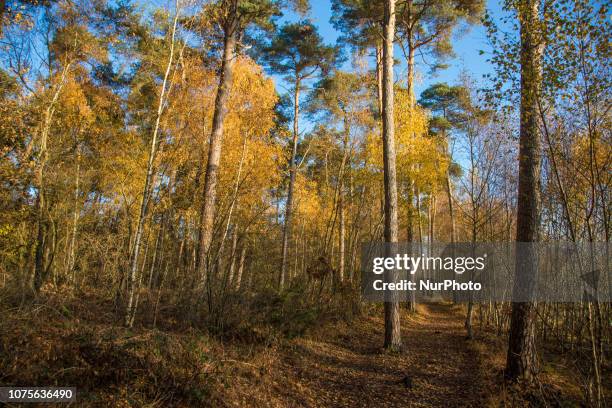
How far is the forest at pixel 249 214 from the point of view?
12.7 feet

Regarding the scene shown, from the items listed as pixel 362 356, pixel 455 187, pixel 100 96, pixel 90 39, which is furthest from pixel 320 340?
pixel 455 187

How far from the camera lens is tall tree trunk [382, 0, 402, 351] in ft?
23.6

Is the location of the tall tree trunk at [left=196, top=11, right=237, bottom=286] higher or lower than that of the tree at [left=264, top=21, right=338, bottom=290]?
lower

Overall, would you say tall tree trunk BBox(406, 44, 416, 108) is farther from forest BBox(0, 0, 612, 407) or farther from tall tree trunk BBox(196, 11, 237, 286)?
tall tree trunk BBox(196, 11, 237, 286)

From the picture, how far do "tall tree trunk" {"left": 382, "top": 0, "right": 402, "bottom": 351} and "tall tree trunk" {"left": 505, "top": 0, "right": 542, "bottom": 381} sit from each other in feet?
8.04

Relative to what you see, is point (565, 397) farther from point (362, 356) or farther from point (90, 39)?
point (90, 39)

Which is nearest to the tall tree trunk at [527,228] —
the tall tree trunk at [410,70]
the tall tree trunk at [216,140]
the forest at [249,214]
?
the forest at [249,214]

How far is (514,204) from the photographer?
422 inches

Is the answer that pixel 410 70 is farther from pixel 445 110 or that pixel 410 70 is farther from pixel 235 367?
pixel 235 367

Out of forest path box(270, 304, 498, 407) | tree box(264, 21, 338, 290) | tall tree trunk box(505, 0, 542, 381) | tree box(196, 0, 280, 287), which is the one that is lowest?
forest path box(270, 304, 498, 407)

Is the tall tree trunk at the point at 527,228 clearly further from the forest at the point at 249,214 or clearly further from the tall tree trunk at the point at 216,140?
the tall tree trunk at the point at 216,140

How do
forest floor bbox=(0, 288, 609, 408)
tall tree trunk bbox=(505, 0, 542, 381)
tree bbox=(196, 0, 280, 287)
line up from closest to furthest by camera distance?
1. forest floor bbox=(0, 288, 609, 408)
2. tall tree trunk bbox=(505, 0, 542, 381)
3. tree bbox=(196, 0, 280, 287)

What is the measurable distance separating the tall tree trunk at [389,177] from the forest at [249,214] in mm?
41

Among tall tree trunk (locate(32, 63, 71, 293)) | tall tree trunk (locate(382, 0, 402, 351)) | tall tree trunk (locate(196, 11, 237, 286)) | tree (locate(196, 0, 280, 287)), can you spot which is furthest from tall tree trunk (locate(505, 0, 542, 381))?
tall tree trunk (locate(32, 63, 71, 293))
